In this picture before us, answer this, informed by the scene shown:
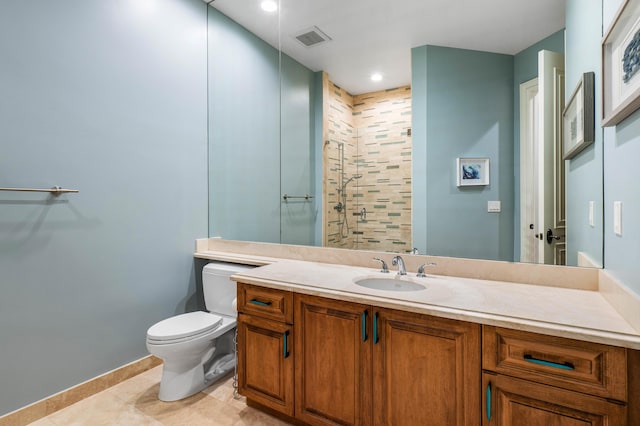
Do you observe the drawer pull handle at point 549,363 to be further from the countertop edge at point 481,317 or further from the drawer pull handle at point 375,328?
the drawer pull handle at point 375,328

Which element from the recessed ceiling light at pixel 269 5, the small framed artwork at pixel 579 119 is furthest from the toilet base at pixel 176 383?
the recessed ceiling light at pixel 269 5

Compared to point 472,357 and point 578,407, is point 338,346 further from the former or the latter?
point 578,407

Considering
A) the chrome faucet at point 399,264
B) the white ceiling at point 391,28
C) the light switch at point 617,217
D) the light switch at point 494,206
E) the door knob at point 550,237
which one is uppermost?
the white ceiling at point 391,28

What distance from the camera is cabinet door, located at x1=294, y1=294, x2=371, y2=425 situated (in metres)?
1.44

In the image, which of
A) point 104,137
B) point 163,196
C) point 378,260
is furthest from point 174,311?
point 378,260

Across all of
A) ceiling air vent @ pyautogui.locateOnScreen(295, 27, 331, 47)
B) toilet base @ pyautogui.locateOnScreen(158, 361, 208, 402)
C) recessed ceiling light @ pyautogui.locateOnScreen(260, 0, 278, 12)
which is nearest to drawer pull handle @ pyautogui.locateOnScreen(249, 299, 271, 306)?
toilet base @ pyautogui.locateOnScreen(158, 361, 208, 402)

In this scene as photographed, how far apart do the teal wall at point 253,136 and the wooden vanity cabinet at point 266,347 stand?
76 centimetres

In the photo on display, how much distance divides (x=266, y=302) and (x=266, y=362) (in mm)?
334

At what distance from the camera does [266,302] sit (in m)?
1.71

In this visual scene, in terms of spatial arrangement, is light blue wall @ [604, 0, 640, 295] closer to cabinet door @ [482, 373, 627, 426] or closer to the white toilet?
cabinet door @ [482, 373, 627, 426]

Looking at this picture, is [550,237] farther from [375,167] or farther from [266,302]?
[266,302]

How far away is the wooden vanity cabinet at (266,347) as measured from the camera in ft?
5.39

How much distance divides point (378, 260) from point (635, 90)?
1.29 meters

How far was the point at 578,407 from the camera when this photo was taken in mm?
1033
